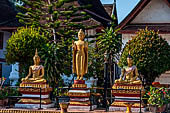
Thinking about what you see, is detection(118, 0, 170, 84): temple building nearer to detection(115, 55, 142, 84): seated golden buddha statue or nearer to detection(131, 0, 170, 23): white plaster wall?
detection(131, 0, 170, 23): white plaster wall

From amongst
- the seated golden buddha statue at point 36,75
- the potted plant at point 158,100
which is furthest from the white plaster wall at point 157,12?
the potted plant at point 158,100

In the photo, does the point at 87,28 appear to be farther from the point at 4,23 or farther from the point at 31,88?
the point at 31,88

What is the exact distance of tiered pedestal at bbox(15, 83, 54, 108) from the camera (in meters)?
14.8

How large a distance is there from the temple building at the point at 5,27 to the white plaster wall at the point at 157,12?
8348 millimetres

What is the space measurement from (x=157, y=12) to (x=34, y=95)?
893cm

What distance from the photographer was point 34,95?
1495 centimetres

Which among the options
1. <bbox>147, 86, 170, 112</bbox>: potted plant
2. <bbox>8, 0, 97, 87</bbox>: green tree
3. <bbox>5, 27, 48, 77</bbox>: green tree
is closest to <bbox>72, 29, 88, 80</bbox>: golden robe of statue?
<bbox>147, 86, 170, 112</bbox>: potted plant

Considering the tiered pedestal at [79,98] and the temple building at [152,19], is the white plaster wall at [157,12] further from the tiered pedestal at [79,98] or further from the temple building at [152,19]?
the tiered pedestal at [79,98]

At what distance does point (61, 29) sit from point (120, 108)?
9.48 meters

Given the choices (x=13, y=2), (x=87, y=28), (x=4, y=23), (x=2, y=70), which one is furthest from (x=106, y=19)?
(x=13, y=2)

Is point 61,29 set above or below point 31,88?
above

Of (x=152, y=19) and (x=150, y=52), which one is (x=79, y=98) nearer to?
(x=150, y=52)

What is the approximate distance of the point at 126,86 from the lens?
551 inches

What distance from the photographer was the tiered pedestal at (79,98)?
14.2m
